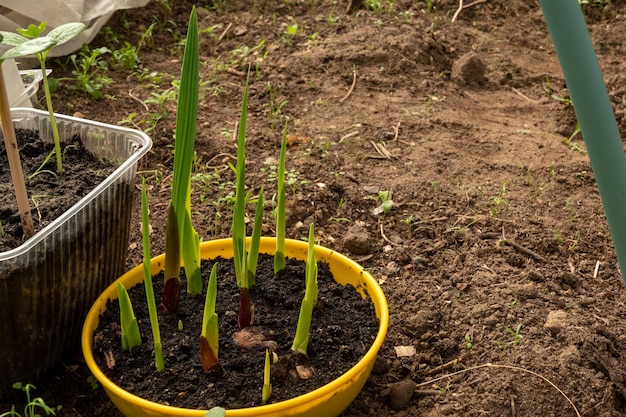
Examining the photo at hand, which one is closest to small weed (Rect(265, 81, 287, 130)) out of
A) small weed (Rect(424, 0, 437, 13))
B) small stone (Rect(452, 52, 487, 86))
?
small stone (Rect(452, 52, 487, 86))

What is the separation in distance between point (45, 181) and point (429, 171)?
102 cm

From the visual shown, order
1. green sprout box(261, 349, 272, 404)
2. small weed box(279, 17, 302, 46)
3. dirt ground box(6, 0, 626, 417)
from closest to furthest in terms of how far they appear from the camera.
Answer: green sprout box(261, 349, 272, 404) → dirt ground box(6, 0, 626, 417) → small weed box(279, 17, 302, 46)

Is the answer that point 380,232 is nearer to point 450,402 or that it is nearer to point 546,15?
point 450,402

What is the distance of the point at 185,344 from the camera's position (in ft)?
4.37

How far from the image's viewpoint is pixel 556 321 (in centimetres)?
148

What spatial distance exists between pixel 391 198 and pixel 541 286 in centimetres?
47

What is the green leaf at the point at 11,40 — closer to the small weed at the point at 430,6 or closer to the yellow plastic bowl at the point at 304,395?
the yellow plastic bowl at the point at 304,395

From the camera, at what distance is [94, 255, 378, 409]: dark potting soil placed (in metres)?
1.26

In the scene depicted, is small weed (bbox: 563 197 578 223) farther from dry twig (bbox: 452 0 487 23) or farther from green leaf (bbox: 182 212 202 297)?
dry twig (bbox: 452 0 487 23)

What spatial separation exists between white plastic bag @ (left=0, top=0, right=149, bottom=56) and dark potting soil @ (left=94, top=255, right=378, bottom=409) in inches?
49.0

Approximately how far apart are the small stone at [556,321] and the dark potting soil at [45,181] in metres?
0.95

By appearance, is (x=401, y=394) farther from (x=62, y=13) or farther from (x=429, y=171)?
(x=62, y=13)

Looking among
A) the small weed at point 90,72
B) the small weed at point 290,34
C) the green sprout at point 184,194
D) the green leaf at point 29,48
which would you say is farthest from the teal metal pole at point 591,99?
the small weed at point 290,34

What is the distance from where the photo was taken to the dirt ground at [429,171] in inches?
56.5
